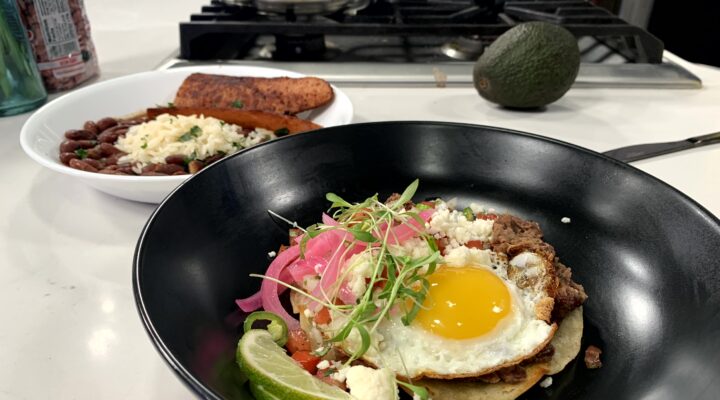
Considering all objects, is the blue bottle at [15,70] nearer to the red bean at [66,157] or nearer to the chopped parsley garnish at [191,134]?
the red bean at [66,157]

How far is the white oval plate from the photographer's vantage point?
148 cm

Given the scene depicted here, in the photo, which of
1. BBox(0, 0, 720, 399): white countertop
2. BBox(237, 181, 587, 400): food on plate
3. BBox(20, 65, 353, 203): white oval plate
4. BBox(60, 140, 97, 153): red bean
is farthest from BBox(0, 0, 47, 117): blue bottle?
BBox(237, 181, 587, 400): food on plate

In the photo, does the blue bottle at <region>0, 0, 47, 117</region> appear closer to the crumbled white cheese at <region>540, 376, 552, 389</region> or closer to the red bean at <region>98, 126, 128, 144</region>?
the red bean at <region>98, 126, 128, 144</region>

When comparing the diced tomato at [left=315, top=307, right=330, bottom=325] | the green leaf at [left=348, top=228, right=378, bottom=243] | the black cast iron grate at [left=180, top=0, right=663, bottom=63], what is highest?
the black cast iron grate at [left=180, top=0, right=663, bottom=63]

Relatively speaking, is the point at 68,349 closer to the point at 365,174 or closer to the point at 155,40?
the point at 365,174

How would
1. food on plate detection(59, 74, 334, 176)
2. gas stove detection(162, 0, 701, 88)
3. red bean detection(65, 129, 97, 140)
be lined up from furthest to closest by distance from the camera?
1. gas stove detection(162, 0, 701, 88)
2. red bean detection(65, 129, 97, 140)
3. food on plate detection(59, 74, 334, 176)

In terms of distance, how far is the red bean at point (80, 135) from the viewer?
5.91 ft

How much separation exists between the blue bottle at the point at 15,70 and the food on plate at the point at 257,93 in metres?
0.68

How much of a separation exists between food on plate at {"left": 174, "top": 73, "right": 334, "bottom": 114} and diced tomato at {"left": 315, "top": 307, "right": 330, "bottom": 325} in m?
1.03

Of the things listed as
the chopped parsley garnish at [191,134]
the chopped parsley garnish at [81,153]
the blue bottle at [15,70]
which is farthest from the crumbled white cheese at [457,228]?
the blue bottle at [15,70]

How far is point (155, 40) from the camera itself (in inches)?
128

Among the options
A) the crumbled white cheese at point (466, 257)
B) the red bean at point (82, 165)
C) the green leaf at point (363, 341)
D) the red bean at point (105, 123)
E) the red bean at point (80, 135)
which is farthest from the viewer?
the red bean at point (105, 123)

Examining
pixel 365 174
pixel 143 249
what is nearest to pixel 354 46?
pixel 365 174

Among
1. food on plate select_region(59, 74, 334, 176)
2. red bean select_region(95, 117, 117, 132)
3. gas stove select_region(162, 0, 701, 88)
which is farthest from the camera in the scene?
gas stove select_region(162, 0, 701, 88)
